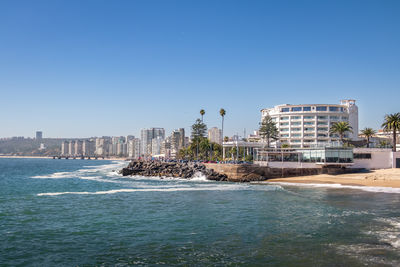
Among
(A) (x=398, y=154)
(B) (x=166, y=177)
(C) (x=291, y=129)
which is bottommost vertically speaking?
(B) (x=166, y=177)

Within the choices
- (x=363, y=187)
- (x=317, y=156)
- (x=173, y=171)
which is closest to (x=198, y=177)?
(x=173, y=171)

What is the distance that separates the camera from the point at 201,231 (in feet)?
86.4

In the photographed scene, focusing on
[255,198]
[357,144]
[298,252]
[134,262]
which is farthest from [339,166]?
[134,262]

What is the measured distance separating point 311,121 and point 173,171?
7336 cm

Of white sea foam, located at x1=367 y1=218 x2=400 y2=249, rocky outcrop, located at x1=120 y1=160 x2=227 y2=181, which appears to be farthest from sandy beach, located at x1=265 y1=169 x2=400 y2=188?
white sea foam, located at x1=367 y1=218 x2=400 y2=249

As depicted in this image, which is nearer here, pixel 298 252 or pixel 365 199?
pixel 298 252

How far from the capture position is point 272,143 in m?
130

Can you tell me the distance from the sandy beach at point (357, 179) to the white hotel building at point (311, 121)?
63.7m

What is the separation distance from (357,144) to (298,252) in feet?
276

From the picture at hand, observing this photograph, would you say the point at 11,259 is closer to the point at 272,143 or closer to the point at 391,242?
the point at 391,242

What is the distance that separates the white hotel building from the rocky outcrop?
210 ft

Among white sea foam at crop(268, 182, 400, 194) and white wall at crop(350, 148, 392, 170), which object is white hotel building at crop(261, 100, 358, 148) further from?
white sea foam at crop(268, 182, 400, 194)

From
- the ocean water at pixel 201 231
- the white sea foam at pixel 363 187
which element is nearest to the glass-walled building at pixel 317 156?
the white sea foam at pixel 363 187

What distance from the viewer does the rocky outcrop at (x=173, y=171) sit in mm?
75525
